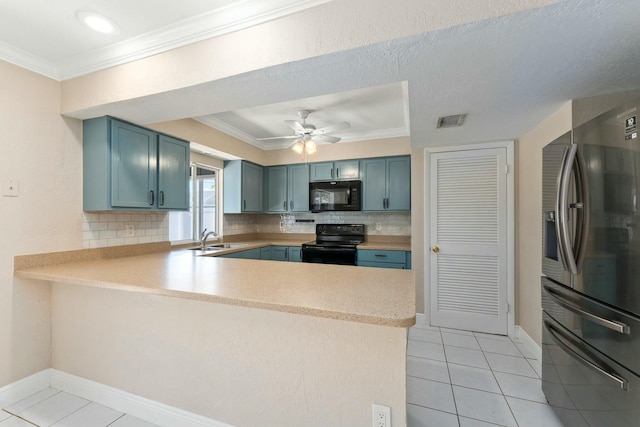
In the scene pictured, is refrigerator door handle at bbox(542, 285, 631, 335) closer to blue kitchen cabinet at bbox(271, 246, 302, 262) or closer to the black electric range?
the black electric range

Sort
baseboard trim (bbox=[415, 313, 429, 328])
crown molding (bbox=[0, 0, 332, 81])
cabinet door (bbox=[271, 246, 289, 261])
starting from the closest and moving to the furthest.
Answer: crown molding (bbox=[0, 0, 332, 81]), baseboard trim (bbox=[415, 313, 429, 328]), cabinet door (bbox=[271, 246, 289, 261])

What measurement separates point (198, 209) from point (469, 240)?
135 inches

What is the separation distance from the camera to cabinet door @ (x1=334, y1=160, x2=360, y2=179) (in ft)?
13.3

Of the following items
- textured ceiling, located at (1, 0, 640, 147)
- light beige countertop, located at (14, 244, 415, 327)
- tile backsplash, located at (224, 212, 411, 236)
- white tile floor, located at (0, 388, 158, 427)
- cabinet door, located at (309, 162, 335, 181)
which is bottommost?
white tile floor, located at (0, 388, 158, 427)

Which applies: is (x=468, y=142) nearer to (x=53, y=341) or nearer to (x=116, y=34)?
(x=116, y=34)

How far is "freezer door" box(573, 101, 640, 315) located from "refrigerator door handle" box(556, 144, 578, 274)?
5cm

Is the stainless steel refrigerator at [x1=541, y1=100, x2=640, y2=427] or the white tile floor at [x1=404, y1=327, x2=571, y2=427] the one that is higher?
the stainless steel refrigerator at [x1=541, y1=100, x2=640, y2=427]

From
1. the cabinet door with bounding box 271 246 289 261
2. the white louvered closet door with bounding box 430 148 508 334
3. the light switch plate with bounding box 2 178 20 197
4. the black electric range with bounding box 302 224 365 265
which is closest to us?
the light switch plate with bounding box 2 178 20 197

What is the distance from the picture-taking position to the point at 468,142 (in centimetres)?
299

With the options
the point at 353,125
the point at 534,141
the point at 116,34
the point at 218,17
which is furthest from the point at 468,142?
the point at 116,34

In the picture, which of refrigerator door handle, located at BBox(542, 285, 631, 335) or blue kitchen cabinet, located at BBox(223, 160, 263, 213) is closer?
refrigerator door handle, located at BBox(542, 285, 631, 335)

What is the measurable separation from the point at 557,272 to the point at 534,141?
1.41 m

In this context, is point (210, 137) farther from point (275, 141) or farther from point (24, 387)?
point (24, 387)

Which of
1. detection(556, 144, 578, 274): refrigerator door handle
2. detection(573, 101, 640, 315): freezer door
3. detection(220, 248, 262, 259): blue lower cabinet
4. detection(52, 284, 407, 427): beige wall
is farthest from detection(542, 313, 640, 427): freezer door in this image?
detection(220, 248, 262, 259): blue lower cabinet
